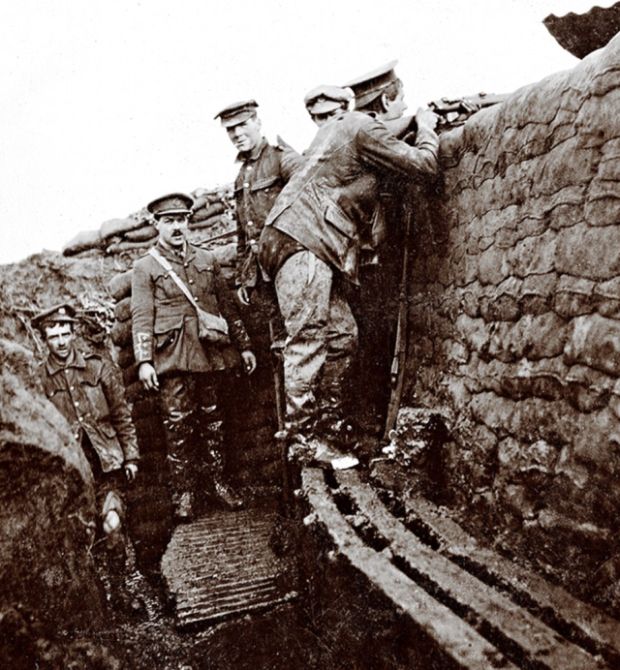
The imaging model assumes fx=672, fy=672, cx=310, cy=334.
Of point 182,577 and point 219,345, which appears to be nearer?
point 182,577

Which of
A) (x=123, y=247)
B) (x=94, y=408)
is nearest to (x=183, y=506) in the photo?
(x=94, y=408)

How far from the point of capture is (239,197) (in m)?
4.87

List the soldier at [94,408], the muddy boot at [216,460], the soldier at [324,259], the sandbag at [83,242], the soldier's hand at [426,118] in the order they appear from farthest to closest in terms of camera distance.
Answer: the sandbag at [83,242] < the muddy boot at [216,460] < the soldier at [94,408] < the soldier at [324,259] < the soldier's hand at [426,118]

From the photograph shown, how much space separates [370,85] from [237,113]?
106 cm

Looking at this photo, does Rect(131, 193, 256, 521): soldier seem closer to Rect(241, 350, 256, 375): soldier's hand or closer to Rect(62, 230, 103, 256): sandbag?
Rect(241, 350, 256, 375): soldier's hand

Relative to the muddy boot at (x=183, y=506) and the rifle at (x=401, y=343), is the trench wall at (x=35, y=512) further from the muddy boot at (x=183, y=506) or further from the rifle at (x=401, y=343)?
the rifle at (x=401, y=343)

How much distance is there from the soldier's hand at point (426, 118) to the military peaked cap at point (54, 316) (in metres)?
2.54

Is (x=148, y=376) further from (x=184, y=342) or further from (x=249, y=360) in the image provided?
(x=249, y=360)

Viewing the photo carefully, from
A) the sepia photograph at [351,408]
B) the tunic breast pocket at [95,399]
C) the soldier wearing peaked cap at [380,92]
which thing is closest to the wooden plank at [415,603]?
the sepia photograph at [351,408]

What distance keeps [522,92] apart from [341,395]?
1845mm

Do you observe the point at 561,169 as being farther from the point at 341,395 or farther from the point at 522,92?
the point at 341,395

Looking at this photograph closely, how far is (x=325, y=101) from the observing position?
198 inches

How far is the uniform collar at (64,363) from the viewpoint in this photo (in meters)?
4.43

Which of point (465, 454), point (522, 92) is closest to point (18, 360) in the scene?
point (465, 454)
